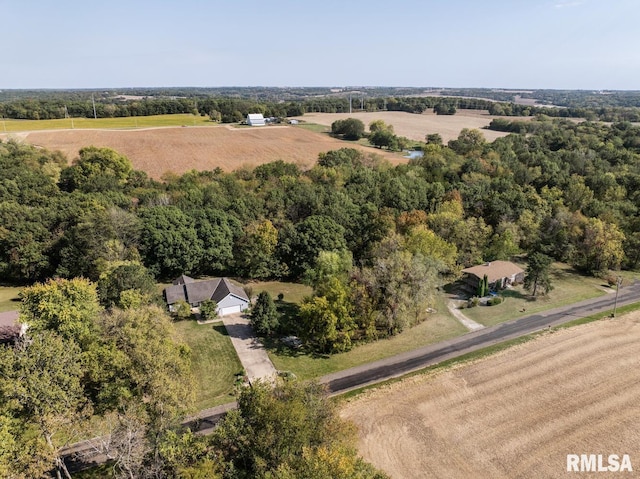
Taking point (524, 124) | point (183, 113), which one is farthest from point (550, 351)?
point (183, 113)

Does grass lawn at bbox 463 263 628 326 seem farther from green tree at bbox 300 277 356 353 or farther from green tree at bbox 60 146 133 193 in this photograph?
green tree at bbox 60 146 133 193

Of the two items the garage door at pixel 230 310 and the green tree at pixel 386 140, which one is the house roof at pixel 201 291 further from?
the green tree at pixel 386 140

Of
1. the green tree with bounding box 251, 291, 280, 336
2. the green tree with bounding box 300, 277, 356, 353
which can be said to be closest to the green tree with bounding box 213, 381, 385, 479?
the green tree with bounding box 300, 277, 356, 353

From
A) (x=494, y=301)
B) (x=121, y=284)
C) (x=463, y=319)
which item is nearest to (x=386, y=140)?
(x=494, y=301)

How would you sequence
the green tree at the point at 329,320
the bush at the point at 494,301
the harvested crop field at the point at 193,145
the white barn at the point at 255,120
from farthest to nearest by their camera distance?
the white barn at the point at 255,120
the harvested crop field at the point at 193,145
the bush at the point at 494,301
the green tree at the point at 329,320

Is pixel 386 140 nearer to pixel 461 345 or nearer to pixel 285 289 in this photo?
pixel 285 289

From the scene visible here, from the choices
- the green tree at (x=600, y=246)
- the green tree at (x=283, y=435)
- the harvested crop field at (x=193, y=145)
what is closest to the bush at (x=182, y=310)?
the green tree at (x=283, y=435)

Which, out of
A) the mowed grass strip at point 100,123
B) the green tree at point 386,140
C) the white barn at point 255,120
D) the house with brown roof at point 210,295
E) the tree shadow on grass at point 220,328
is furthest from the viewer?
the white barn at point 255,120
